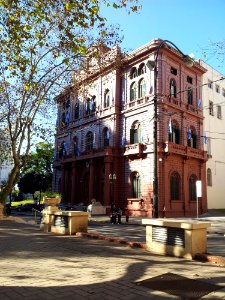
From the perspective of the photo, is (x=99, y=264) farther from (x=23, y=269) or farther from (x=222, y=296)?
(x=222, y=296)

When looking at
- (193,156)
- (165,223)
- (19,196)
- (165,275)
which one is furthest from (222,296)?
(19,196)

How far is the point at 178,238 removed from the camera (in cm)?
778

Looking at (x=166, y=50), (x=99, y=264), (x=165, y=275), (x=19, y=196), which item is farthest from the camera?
(x=19, y=196)

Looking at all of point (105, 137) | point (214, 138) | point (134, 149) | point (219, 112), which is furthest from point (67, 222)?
point (219, 112)

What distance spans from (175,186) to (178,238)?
2261cm

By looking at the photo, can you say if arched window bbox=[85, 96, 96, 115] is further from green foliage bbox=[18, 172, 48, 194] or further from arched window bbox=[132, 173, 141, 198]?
green foliage bbox=[18, 172, 48, 194]

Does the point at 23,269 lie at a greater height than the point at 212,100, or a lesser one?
lesser

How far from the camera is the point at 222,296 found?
4621 mm

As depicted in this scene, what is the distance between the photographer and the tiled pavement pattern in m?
4.66

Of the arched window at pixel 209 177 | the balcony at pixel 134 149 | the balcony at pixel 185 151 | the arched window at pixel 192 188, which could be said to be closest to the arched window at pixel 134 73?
the balcony at pixel 134 149

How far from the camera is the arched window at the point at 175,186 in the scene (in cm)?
2947

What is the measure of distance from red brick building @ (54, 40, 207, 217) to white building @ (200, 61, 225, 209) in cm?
212

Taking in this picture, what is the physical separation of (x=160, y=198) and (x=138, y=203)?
241 centimetres

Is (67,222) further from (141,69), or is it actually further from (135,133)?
(141,69)
